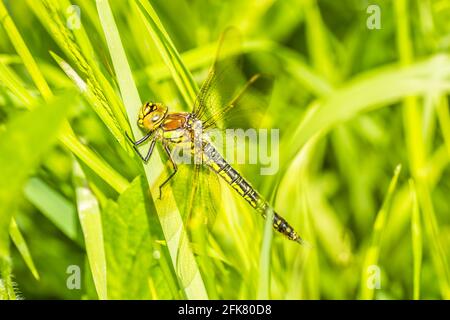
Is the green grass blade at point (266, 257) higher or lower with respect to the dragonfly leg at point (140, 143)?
lower

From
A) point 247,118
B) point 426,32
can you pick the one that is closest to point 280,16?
point 426,32

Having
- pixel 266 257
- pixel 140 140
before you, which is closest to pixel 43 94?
pixel 140 140

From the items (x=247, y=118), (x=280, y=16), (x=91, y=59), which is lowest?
(x=91, y=59)

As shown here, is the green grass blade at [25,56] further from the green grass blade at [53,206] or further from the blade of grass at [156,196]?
the green grass blade at [53,206]

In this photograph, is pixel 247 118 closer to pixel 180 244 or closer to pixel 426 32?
pixel 180 244

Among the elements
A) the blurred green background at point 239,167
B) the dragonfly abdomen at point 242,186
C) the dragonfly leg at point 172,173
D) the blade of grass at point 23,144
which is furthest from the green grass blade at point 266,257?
the blade of grass at point 23,144

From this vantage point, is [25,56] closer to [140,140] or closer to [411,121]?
[140,140]
